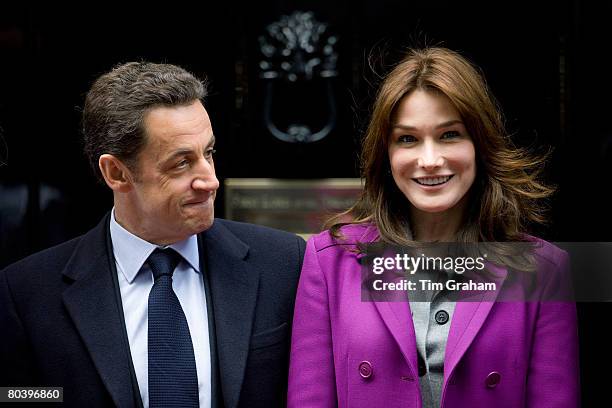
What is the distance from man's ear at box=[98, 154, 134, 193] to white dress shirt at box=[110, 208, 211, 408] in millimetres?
139

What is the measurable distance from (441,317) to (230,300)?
2.13 ft

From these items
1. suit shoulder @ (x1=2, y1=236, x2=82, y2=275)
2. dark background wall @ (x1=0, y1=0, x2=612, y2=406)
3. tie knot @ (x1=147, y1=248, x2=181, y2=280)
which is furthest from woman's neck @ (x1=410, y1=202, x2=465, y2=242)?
dark background wall @ (x1=0, y1=0, x2=612, y2=406)

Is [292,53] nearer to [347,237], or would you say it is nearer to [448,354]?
[347,237]

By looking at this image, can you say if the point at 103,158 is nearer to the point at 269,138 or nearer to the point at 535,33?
the point at 269,138

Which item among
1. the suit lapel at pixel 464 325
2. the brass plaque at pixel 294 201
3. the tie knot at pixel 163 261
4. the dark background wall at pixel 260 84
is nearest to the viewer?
the suit lapel at pixel 464 325

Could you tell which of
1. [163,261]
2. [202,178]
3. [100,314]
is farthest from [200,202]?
[100,314]

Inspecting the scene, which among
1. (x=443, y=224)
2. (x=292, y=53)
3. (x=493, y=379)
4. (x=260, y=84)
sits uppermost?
(x=292, y=53)

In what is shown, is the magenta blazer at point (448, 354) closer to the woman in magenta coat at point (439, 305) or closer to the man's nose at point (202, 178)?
the woman in magenta coat at point (439, 305)

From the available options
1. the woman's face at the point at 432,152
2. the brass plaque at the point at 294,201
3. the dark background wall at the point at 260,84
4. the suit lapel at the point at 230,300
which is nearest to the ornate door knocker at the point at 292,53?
the dark background wall at the point at 260,84

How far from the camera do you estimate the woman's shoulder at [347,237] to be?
281 centimetres

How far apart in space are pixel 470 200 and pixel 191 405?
3.47ft

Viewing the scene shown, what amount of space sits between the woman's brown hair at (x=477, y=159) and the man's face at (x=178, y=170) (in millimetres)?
439

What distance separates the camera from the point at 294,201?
474 cm

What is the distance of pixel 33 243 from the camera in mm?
4352
